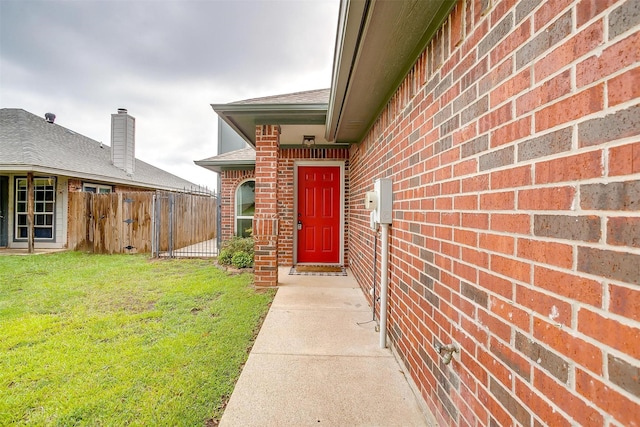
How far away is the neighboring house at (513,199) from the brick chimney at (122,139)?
40.2 ft

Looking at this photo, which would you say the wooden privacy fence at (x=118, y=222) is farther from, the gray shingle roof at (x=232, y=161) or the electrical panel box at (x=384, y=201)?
the electrical panel box at (x=384, y=201)

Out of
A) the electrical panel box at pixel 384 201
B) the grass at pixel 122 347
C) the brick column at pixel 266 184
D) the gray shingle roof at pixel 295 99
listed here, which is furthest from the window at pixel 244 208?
the electrical panel box at pixel 384 201

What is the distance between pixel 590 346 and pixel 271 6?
23.4ft

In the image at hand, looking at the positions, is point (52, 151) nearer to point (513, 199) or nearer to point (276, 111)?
point (276, 111)

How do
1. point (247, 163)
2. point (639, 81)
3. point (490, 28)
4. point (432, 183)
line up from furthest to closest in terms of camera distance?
point (247, 163) < point (432, 183) < point (490, 28) < point (639, 81)

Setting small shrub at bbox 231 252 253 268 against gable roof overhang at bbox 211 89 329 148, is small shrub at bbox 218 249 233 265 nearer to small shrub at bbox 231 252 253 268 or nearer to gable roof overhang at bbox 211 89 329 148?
small shrub at bbox 231 252 253 268

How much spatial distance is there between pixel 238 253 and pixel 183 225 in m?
3.92

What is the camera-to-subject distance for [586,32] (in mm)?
796

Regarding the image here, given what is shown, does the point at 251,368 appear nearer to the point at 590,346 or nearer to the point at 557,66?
the point at 590,346

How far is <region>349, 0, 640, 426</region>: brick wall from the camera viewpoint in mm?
698

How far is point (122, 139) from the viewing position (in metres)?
11.7

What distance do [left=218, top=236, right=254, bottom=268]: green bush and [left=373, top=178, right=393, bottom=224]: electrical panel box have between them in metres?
4.11

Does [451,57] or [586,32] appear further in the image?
[451,57]

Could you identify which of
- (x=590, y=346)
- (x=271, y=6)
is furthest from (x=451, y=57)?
(x=271, y=6)
